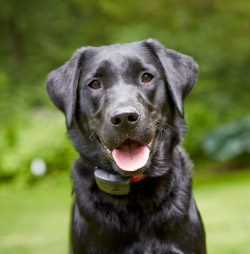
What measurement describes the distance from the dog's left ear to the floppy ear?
529 millimetres

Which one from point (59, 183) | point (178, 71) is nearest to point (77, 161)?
point (178, 71)

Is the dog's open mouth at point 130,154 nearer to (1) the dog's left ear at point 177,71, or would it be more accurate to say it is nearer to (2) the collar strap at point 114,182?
(2) the collar strap at point 114,182

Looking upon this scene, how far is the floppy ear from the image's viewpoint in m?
2.96

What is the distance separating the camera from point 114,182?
9.09 feet

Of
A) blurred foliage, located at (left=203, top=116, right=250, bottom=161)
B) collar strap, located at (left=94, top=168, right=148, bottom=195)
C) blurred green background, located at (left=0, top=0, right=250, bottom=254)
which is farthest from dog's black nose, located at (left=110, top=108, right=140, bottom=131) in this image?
blurred foliage, located at (left=203, top=116, right=250, bottom=161)

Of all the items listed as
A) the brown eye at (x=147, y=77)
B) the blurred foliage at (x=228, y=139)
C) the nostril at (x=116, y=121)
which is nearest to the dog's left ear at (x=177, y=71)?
the brown eye at (x=147, y=77)

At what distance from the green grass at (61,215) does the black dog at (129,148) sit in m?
2.03

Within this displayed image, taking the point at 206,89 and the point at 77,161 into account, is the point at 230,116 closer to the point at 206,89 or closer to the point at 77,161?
the point at 206,89

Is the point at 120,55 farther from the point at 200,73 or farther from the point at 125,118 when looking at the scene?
the point at 200,73

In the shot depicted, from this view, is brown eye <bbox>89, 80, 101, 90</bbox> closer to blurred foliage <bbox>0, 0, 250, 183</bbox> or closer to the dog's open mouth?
the dog's open mouth

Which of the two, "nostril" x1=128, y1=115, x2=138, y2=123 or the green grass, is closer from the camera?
"nostril" x1=128, y1=115, x2=138, y2=123

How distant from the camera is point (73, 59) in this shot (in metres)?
3.13

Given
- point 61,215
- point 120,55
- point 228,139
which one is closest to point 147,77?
point 120,55

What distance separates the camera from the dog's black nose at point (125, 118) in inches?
99.4
